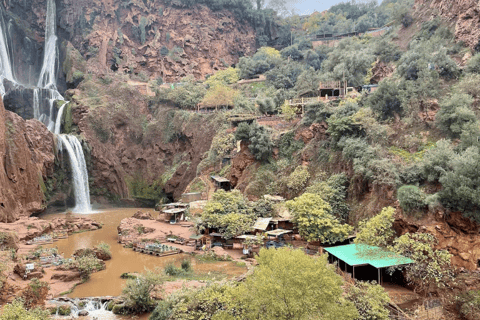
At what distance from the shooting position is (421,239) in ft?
64.3

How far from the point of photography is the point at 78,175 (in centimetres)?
4525

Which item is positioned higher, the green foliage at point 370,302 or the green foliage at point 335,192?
the green foliage at point 335,192

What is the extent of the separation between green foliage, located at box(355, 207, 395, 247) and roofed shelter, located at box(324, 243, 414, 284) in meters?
0.36

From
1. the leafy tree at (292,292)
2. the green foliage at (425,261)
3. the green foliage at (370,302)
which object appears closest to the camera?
the leafy tree at (292,292)

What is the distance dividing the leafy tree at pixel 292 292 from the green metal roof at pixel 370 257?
21.5 feet

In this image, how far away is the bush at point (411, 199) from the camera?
808 inches

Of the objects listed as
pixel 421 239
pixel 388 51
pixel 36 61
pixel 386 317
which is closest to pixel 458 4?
pixel 388 51

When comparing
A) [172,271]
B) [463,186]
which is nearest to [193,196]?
[172,271]

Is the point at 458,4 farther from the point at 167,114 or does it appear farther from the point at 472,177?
the point at 167,114

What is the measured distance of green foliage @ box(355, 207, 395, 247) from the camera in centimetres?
2058

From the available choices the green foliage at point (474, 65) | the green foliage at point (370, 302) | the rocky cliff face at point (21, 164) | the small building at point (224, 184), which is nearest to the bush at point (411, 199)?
the green foliage at point (370, 302)

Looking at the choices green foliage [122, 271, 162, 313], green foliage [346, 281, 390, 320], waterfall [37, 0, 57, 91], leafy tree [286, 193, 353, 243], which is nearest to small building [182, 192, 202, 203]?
leafy tree [286, 193, 353, 243]

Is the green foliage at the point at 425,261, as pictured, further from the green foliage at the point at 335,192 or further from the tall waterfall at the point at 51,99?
the tall waterfall at the point at 51,99

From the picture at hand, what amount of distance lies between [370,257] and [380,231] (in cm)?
189
